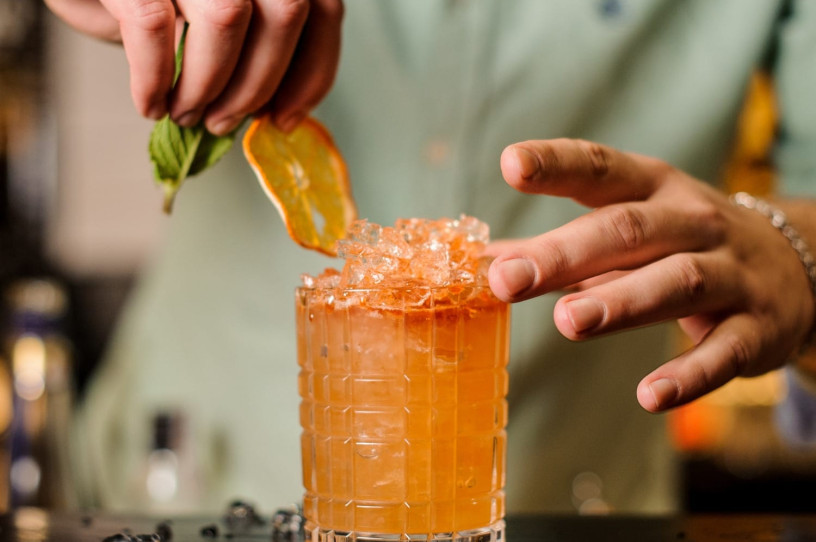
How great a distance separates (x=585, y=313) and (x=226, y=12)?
53 centimetres

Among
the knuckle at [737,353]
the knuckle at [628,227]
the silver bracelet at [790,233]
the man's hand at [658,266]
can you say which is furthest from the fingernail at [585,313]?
the silver bracelet at [790,233]

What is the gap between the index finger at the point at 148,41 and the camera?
0.98 metres

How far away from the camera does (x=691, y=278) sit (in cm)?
101

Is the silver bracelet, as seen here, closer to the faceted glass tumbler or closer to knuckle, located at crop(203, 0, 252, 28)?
the faceted glass tumbler

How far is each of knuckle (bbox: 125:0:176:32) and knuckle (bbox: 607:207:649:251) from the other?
0.56 m

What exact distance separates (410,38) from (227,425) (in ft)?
3.45

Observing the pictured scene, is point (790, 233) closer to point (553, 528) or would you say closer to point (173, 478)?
point (553, 528)

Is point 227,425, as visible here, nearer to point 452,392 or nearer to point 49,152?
point 452,392

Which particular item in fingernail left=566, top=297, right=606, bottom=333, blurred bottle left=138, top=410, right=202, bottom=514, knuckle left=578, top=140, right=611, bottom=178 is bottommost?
blurred bottle left=138, top=410, right=202, bottom=514

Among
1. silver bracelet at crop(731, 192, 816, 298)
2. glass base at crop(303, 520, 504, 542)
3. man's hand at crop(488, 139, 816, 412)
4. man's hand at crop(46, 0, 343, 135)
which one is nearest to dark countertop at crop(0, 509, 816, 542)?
glass base at crop(303, 520, 504, 542)

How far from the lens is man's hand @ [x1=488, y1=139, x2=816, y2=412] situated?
0.94 metres

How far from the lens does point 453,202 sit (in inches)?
74.8

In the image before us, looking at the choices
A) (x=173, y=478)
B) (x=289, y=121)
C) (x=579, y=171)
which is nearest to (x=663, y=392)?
(x=579, y=171)

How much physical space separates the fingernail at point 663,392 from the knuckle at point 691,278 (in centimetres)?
12
